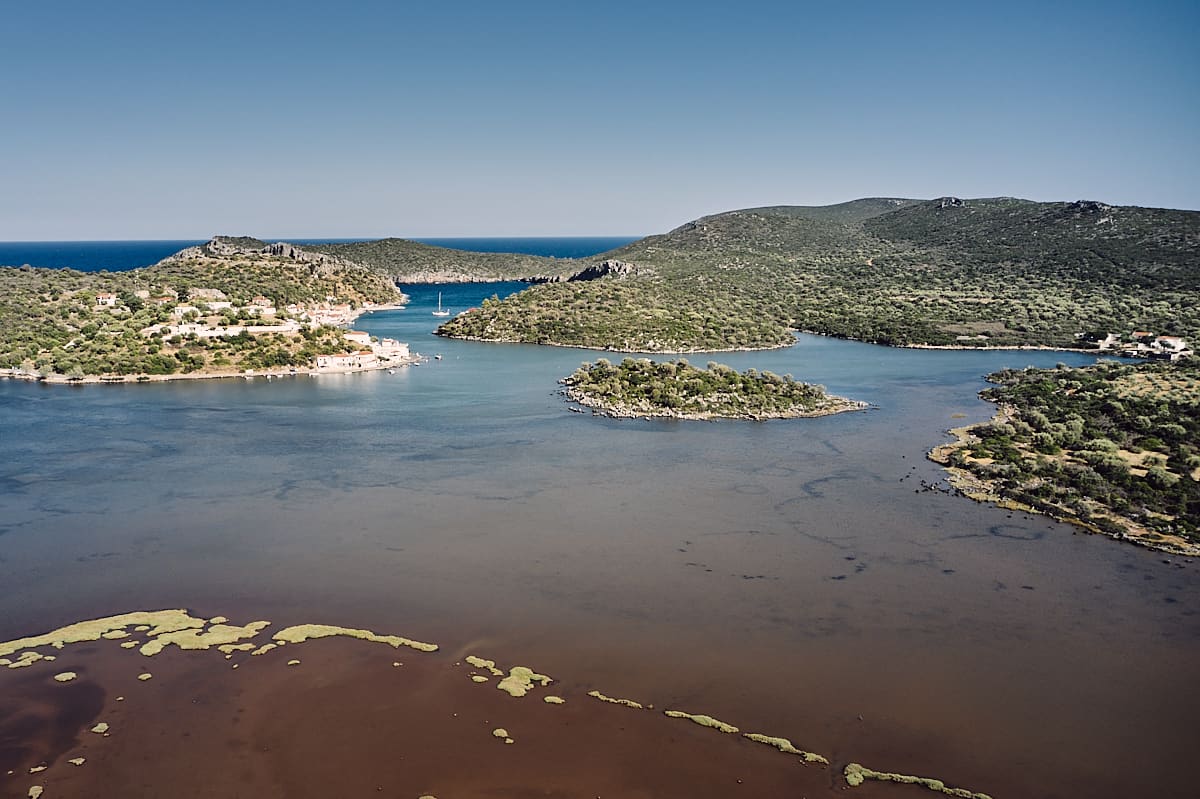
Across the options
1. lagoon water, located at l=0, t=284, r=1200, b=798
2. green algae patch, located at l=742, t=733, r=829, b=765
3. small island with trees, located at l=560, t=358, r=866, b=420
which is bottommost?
green algae patch, located at l=742, t=733, r=829, b=765

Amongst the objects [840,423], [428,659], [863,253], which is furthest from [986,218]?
[428,659]

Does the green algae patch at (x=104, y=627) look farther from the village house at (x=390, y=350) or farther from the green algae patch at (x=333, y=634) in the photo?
the village house at (x=390, y=350)

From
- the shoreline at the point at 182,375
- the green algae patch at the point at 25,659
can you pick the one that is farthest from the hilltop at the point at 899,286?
the green algae patch at the point at 25,659

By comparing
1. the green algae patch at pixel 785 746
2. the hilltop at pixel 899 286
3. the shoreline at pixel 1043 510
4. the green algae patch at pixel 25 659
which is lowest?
the green algae patch at pixel 785 746

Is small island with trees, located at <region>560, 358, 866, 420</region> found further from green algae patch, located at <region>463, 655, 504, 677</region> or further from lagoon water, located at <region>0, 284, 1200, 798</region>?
green algae patch, located at <region>463, 655, 504, 677</region>

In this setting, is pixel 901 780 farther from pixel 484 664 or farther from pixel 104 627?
pixel 104 627

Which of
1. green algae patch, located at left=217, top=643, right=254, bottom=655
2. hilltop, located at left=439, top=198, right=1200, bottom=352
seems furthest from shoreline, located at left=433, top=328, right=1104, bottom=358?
green algae patch, located at left=217, top=643, right=254, bottom=655
